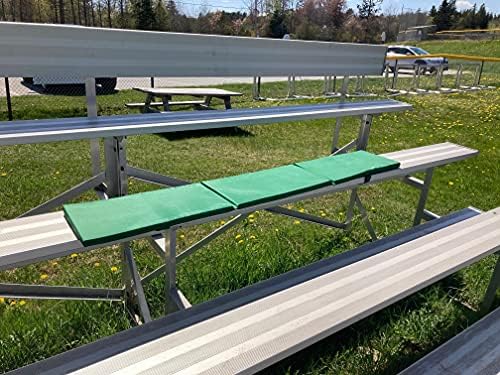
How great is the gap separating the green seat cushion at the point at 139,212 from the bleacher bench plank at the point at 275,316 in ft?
0.96

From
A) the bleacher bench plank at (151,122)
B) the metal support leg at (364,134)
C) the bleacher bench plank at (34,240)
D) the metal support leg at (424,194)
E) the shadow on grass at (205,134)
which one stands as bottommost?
the shadow on grass at (205,134)

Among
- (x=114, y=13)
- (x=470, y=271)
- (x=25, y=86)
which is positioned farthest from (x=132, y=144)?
(x=114, y=13)

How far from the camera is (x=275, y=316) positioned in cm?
139

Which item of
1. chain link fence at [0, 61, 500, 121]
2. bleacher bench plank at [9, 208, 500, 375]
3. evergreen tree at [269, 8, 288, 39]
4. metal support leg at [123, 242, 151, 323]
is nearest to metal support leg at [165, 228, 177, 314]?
metal support leg at [123, 242, 151, 323]

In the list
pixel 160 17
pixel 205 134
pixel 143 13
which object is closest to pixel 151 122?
pixel 205 134

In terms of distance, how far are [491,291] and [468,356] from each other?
64 cm

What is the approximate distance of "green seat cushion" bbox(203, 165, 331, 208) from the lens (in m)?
1.67

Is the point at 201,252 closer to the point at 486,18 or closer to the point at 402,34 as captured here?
the point at 402,34

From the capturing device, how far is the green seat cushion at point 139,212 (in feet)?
4.37

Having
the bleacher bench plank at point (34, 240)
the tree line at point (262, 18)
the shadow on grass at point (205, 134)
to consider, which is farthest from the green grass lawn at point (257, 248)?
the tree line at point (262, 18)

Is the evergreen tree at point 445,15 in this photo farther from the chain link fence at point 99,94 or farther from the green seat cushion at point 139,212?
the green seat cushion at point 139,212

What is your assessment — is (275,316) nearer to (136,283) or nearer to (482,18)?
(136,283)

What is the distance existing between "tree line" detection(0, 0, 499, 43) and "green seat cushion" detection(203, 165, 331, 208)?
17.7 meters

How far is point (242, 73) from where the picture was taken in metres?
2.57
